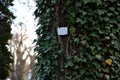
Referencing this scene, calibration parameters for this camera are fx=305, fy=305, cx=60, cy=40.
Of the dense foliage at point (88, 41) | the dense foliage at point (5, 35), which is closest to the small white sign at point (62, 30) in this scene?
the dense foliage at point (88, 41)

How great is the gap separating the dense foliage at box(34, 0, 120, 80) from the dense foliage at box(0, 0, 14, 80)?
1111 centimetres

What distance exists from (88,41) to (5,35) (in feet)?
38.9

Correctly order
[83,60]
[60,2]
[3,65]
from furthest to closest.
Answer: [3,65] → [60,2] → [83,60]

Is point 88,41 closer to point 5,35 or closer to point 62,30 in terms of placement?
point 62,30

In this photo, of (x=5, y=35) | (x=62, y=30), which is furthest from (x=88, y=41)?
(x=5, y=35)

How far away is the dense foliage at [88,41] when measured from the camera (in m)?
4.21

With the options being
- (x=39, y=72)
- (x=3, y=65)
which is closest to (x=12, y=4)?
(x=3, y=65)

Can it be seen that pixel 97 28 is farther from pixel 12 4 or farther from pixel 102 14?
pixel 12 4

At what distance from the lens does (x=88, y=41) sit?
4.25 metres

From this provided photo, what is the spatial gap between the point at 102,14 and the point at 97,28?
220 millimetres

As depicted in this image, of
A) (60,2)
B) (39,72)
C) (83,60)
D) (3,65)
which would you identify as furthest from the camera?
(3,65)

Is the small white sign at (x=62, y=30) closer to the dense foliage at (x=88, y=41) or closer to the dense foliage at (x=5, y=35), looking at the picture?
the dense foliage at (x=88, y=41)

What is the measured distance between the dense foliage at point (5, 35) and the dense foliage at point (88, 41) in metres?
11.1

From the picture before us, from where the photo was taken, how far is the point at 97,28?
4.25 m
